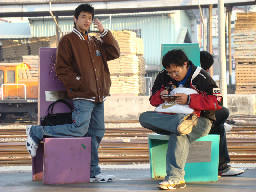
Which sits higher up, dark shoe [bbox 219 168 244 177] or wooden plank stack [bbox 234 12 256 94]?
wooden plank stack [bbox 234 12 256 94]

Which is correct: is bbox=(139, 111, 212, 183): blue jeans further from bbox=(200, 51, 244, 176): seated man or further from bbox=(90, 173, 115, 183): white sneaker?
bbox=(90, 173, 115, 183): white sneaker

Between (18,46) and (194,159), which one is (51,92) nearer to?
(194,159)

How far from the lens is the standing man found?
599 centimetres

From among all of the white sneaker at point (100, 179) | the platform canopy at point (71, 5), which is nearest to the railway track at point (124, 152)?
the white sneaker at point (100, 179)

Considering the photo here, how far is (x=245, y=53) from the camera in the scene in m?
26.7

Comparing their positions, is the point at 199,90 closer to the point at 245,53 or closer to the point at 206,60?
the point at 206,60

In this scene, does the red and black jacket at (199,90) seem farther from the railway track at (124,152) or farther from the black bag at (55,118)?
the railway track at (124,152)

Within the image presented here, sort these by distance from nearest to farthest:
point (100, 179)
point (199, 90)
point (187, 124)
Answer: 1. point (187, 124)
2. point (199, 90)
3. point (100, 179)

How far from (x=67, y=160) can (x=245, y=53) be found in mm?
21779

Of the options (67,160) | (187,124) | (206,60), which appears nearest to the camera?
(187,124)

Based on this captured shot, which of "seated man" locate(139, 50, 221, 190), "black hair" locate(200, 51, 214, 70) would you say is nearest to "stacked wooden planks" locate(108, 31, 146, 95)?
"black hair" locate(200, 51, 214, 70)

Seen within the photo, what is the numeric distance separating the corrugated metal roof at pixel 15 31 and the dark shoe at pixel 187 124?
105ft

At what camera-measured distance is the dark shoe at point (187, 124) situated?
545cm

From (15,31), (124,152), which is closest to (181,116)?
(124,152)
